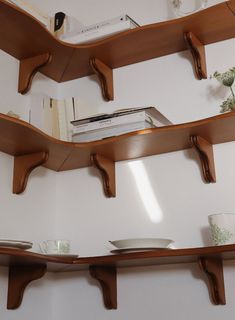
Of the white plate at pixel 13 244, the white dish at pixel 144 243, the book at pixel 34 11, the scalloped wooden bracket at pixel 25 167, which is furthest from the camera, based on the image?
the book at pixel 34 11

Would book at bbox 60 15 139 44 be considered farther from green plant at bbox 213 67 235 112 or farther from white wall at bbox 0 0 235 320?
green plant at bbox 213 67 235 112

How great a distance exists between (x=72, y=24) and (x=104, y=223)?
83 centimetres

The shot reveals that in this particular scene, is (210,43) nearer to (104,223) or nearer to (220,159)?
(220,159)

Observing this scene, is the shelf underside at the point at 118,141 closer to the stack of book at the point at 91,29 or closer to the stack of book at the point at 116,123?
the stack of book at the point at 116,123

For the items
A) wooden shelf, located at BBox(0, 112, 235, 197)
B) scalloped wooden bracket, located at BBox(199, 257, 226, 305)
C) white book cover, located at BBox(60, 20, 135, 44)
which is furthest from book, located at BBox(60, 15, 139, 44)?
scalloped wooden bracket, located at BBox(199, 257, 226, 305)

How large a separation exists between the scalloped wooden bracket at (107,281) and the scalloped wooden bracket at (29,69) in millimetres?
730

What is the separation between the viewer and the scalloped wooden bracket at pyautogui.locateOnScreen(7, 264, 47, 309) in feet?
5.15

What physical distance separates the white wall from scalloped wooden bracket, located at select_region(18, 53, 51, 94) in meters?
0.03

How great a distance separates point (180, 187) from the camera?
167cm

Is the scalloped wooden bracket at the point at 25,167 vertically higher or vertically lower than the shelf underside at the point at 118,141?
lower

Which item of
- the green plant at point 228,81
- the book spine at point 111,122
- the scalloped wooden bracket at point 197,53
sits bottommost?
the book spine at point 111,122

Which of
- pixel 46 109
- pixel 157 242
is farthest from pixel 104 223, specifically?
pixel 46 109

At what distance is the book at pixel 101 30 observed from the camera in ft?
5.71

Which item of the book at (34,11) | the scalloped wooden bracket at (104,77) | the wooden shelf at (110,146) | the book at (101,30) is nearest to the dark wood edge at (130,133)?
the wooden shelf at (110,146)
